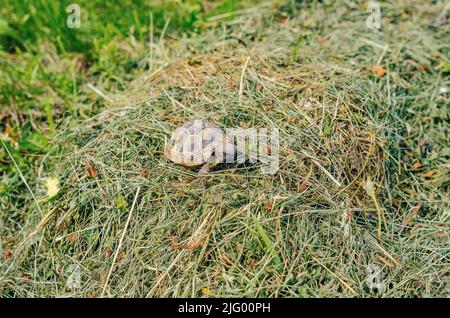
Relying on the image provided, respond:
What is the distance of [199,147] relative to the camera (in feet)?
8.81

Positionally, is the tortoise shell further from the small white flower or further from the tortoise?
the small white flower

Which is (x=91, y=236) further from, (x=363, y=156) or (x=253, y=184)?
(x=363, y=156)

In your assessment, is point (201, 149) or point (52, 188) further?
point (52, 188)

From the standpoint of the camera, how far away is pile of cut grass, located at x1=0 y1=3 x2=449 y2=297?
2.54 m

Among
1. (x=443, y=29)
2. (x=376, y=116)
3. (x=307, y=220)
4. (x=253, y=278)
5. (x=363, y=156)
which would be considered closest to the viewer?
(x=253, y=278)

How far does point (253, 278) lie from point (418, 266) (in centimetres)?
91

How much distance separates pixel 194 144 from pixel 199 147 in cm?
3

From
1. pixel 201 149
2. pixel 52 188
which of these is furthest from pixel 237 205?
pixel 52 188

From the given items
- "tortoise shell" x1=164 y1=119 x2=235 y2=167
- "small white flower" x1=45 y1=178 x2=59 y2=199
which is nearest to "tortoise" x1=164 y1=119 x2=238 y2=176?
"tortoise shell" x1=164 y1=119 x2=235 y2=167

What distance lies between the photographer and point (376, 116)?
123 inches

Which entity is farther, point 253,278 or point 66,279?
point 66,279

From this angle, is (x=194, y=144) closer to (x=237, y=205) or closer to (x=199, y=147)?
(x=199, y=147)

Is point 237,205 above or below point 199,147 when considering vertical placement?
below

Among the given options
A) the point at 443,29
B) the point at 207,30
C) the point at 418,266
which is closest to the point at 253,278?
the point at 418,266
